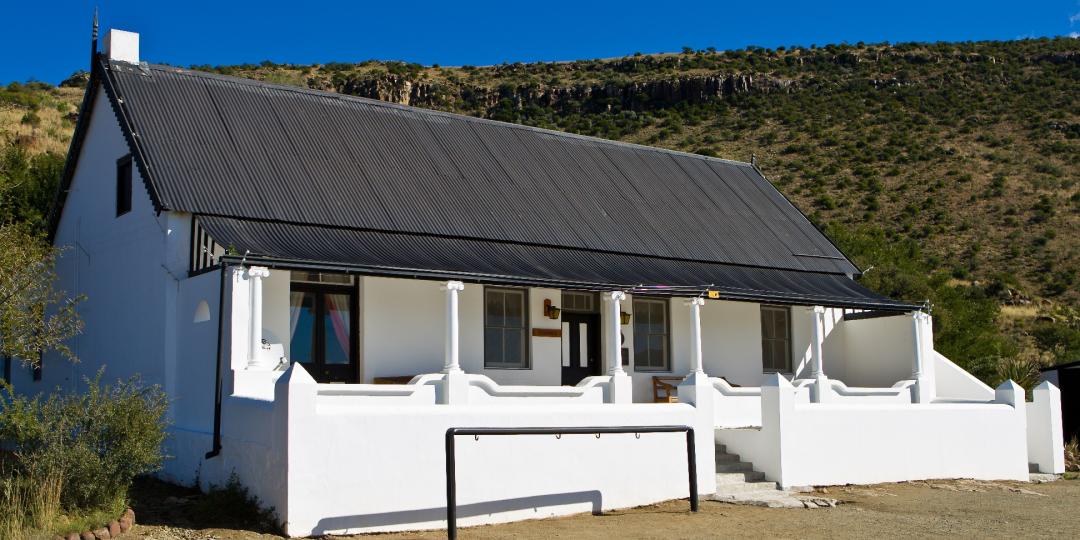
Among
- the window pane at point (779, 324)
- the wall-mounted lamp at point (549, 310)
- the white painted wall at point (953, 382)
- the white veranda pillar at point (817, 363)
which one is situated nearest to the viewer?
the wall-mounted lamp at point (549, 310)

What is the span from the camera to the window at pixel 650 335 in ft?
69.5

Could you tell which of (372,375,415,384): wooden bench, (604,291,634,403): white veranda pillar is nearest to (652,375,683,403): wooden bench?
(604,291,634,403): white veranda pillar

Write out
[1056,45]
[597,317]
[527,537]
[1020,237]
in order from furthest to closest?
[1056,45] < [1020,237] < [597,317] < [527,537]

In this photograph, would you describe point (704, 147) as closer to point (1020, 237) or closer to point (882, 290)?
point (1020, 237)

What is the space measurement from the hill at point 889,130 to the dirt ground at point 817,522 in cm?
1578

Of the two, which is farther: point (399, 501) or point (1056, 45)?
point (1056, 45)

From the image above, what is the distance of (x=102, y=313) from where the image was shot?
18375 millimetres

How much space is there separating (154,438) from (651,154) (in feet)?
52.7

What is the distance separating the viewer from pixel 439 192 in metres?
20.0

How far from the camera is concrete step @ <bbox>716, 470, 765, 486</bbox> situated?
50.9ft

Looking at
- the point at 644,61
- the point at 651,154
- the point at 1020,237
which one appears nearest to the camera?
the point at 651,154

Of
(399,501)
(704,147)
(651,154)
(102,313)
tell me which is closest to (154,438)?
(399,501)

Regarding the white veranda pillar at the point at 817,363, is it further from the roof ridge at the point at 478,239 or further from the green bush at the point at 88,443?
the green bush at the point at 88,443

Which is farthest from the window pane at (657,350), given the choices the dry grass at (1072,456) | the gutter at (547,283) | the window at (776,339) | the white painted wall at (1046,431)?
the dry grass at (1072,456)
